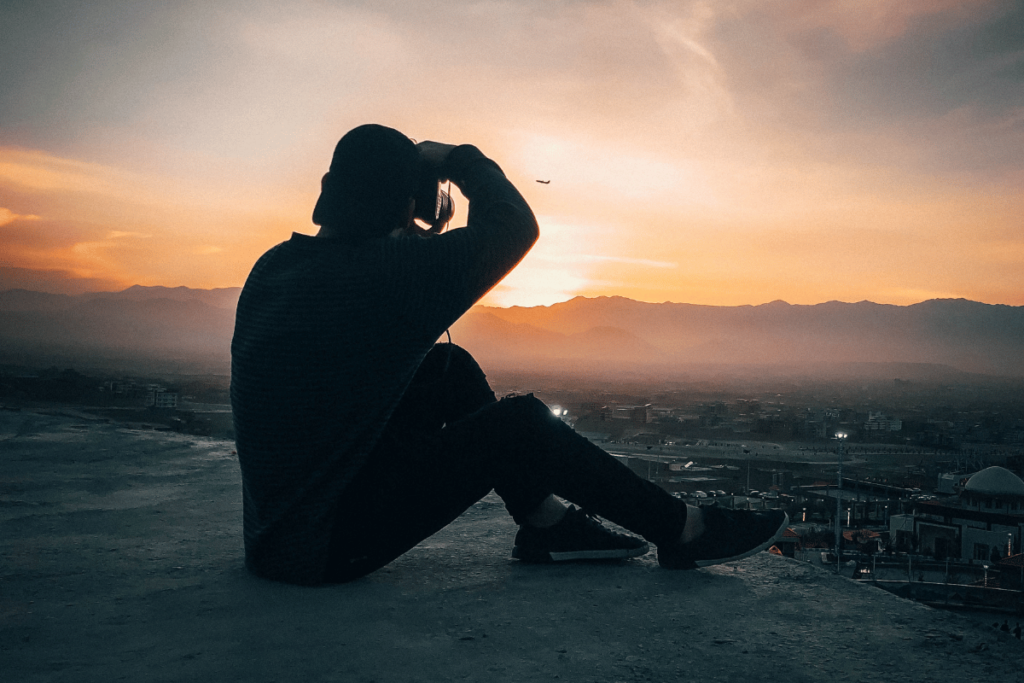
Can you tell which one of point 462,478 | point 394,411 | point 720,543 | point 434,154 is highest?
point 434,154

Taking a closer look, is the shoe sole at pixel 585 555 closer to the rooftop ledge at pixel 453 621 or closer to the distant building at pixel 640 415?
the rooftop ledge at pixel 453 621

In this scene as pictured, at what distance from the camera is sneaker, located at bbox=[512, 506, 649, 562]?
1664 millimetres

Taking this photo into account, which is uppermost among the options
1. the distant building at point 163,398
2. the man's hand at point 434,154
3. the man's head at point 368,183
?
the man's hand at point 434,154

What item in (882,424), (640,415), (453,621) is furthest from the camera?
(882,424)

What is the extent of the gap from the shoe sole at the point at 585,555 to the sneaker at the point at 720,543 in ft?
0.26

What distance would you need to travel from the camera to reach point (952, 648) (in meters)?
1.17

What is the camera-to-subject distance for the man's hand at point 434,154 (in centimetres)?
168

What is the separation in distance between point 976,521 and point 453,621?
700 inches

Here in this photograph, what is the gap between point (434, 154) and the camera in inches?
66.6


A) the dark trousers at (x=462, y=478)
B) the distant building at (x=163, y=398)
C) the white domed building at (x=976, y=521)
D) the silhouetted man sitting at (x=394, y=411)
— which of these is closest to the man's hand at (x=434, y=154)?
the silhouetted man sitting at (x=394, y=411)

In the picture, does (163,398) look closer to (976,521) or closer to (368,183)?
(368,183)

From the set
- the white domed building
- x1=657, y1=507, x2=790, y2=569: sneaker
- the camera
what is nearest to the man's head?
the camera

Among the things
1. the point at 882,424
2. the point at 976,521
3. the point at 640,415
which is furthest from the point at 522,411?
the point at 882,424

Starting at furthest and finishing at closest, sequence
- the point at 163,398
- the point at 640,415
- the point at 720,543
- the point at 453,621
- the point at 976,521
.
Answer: the point at 640,415, the point at 976,521, the point at 163,398, the point at 720,543, the point at 453,621
